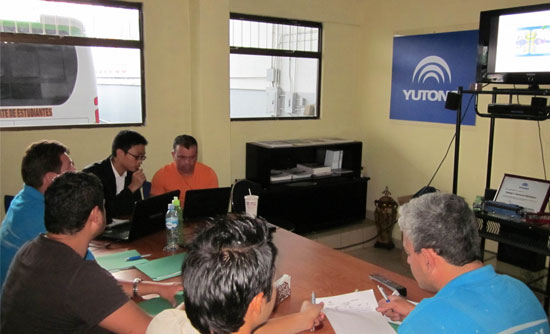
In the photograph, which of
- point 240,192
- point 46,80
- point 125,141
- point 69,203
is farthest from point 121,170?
point 69,203

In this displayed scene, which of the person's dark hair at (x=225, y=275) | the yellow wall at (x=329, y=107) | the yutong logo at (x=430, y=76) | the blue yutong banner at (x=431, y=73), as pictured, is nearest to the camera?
the person's dark hair at (x=225, y=275)

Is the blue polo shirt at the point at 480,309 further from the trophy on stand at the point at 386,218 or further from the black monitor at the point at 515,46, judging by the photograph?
the trophy on stand at the point at 386,218

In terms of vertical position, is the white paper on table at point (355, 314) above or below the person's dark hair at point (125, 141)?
below

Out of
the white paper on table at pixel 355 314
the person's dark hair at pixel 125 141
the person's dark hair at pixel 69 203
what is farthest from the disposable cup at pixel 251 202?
the person's dark hair at pixel 69 203

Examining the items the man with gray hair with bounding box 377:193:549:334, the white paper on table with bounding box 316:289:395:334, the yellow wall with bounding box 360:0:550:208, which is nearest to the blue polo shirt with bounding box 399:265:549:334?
the man with gray hair with bounding box 377:193:549:334

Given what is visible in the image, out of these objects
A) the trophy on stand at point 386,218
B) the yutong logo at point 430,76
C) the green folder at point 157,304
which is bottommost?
the trophy on stand at point 386,218

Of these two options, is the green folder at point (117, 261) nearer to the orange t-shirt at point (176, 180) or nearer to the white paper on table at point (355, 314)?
the white paper on table at point (355, 314)

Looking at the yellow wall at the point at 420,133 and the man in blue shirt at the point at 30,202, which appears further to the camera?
the yellow wall at the point at 420,133

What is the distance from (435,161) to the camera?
4676 millimetres

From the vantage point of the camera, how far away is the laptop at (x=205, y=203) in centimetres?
277

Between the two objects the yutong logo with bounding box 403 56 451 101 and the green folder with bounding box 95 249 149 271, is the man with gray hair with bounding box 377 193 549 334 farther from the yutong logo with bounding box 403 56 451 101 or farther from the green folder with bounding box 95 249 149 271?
the yutong logo with bounding box 403 56 451 101

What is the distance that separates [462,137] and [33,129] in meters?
3.89

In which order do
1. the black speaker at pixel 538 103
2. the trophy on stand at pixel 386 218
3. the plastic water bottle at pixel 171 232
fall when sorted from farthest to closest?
1. the trophy on stand at pixel 386 218
2. the black speaker at pixel 538 103
3. the plastic water bottle at pixel 171 232

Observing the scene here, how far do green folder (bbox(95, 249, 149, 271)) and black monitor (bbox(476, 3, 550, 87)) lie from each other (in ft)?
9.71
